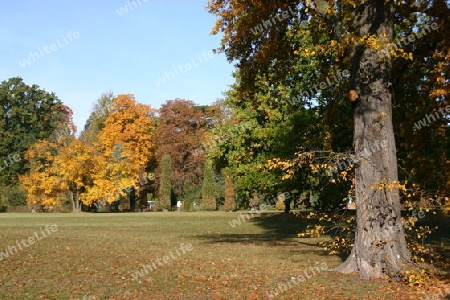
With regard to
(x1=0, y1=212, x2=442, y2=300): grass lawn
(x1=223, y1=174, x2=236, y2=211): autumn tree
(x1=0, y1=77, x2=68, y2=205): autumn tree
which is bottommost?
(x1=0, y1=212, x2=442, y2=300): grass lawn

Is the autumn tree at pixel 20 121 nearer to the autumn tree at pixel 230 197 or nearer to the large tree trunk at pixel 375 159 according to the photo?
the autumn tree at pixel 230 197

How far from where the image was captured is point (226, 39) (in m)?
15.5

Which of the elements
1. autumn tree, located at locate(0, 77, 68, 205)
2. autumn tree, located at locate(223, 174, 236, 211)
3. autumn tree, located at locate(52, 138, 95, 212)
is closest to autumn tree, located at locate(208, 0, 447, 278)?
autumn tree, located at locate(52, 138, 95, 212)

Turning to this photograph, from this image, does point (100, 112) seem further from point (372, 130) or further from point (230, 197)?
point (372, 130)

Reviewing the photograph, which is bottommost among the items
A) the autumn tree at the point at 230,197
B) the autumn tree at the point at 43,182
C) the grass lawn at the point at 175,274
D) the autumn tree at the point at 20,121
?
the grass lawn at the point at 175,274

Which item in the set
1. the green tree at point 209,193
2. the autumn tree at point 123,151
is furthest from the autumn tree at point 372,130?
the green tree at point 209,193

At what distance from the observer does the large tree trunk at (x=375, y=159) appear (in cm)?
980

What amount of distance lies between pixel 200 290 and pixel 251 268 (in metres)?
2.90

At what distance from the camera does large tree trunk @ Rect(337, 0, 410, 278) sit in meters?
9.80

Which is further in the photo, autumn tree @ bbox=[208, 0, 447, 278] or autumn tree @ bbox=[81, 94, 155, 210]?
autumn tree @ bbox=[81, 94, 155, 210]

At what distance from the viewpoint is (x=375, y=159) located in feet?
33.0

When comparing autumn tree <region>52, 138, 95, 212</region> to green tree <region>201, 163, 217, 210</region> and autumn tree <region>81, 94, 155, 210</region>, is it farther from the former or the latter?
green tree <region>201, 163, 217, 210</region>

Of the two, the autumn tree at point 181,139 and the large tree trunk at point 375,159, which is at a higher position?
the autumn tree at point 181,139

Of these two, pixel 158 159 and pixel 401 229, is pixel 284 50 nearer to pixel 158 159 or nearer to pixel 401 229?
pixel 401 229
